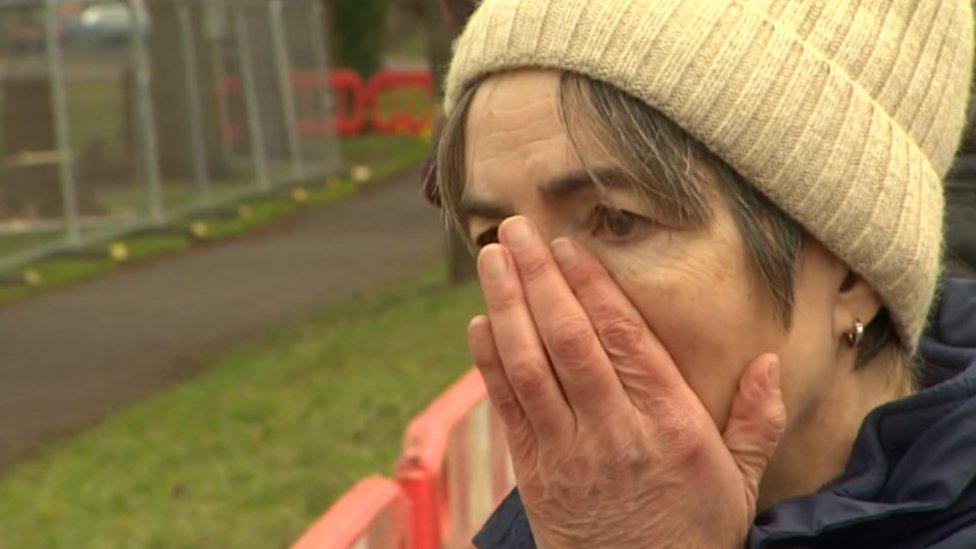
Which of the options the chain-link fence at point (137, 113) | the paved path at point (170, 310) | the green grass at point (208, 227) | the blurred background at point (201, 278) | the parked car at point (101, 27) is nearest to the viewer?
the blurred background at point (201, 278)

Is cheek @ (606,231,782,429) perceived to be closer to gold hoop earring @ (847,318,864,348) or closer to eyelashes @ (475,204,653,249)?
eyelashes @ (475,204,653,249)

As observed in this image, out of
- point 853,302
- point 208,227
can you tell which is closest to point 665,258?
point 853,302

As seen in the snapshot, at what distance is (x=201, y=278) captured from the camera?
13.5 meters

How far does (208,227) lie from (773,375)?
48.7 feet

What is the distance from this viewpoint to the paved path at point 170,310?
9.27 metres

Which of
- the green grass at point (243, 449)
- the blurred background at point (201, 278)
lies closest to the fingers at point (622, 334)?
the blurred background at point (201, 278)

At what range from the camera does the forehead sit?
6.00 ft

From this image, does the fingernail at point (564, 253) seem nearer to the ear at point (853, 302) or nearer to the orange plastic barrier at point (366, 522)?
the ear at point (853, 302)

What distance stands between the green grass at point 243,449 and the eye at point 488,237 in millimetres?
4435

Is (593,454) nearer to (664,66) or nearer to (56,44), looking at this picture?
(664,66)

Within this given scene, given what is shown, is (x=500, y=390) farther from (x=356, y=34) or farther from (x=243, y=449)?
(x=356, y=34)

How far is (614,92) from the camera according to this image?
6.07 ft

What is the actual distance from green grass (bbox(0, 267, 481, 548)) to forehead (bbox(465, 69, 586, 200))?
14.8ft

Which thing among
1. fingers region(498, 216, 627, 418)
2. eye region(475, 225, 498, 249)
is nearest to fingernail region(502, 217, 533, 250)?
fingers region(498, 216, 627, 418)
